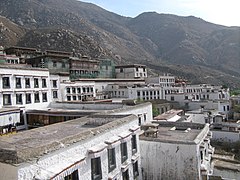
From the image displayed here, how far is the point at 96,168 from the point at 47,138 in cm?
303

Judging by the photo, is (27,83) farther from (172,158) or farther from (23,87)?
(172,158)

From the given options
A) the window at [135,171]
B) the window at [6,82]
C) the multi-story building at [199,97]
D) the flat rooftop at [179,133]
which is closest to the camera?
the window at [135,171]

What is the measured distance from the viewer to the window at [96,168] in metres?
12.9

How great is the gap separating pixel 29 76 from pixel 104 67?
45966 millimetres

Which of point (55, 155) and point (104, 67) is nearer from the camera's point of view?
point (55, 155)

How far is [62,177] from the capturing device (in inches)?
400

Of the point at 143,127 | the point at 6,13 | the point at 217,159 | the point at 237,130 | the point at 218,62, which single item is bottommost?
the point at 217,159

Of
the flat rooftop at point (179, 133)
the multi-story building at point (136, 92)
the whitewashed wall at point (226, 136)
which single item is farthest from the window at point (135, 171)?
the multi-story building at point (136, 92)

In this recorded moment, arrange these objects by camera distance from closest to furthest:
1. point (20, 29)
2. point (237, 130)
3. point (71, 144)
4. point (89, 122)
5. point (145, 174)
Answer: point (71, 144) → point (89, 122) → point (145, 174) → point (237, 130) → point (20, 29)

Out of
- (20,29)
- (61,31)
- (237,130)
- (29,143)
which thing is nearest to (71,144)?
(29,143)

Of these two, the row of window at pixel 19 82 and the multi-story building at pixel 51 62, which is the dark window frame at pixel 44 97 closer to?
the row of window at pixel 19 82

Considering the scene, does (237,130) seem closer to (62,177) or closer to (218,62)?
(62,177)

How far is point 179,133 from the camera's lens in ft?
75.5

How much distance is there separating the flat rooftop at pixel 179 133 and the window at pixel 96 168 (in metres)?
7.39
